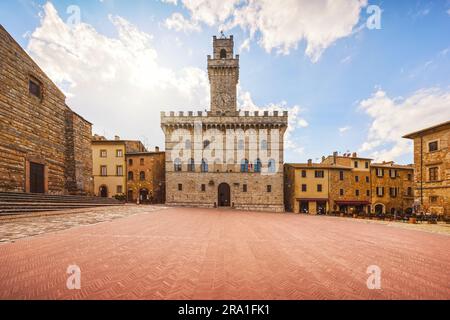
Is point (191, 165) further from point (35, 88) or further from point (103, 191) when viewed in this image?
point (35, 88)

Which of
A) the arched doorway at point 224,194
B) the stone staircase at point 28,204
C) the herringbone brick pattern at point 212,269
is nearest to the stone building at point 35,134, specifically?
the stone staircase at point 28,204

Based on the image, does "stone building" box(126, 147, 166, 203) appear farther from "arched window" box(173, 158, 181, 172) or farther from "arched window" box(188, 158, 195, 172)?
"arched window" box(188, 158, 195, 172)

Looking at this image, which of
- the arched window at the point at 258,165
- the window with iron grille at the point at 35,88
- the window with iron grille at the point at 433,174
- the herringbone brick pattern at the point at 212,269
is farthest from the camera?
the arched window at the point at 258,165

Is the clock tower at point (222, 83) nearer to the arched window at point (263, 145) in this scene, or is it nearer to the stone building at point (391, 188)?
the arched window at point (263, 145)

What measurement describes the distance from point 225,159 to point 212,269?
23182mm

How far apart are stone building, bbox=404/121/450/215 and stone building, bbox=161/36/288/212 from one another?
14.2 metres

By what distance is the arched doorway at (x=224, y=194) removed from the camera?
2734cm

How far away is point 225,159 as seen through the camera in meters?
27.3

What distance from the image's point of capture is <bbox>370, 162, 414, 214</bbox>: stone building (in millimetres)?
26859

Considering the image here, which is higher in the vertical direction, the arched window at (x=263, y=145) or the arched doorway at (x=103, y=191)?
the arched window at (x=263, y=145)

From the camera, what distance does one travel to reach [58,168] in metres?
17.8

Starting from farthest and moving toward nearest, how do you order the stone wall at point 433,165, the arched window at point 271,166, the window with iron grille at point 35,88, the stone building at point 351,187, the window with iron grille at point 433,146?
the arched window at point 271,166 → the stone building at point 351,187 → the window with iron grille at point 433,146 → the stone wall at point 433,165 → the window with iron grille at point 35,88

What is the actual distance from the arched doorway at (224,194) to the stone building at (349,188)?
31.9 ft

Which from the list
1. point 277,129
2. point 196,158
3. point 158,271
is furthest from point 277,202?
point 158,271
